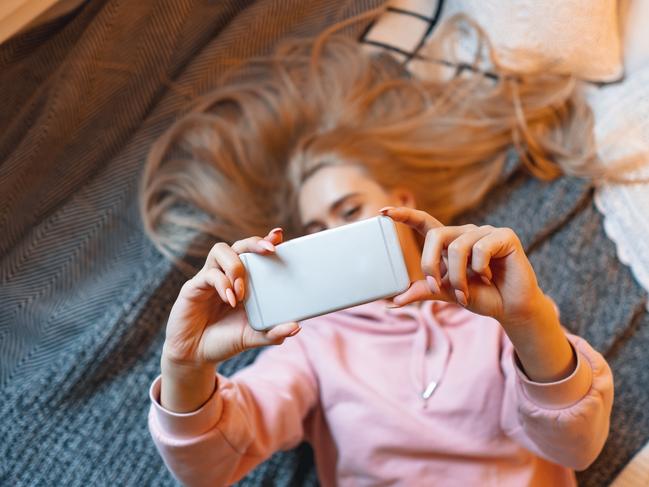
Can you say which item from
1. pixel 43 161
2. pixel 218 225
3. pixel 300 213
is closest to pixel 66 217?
pixel 43 161

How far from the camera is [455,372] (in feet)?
3.08

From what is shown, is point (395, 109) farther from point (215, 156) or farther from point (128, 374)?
point (128, 374)

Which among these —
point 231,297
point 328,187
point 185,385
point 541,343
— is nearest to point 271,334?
point 231,297

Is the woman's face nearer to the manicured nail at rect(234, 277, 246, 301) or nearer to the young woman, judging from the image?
the young woman

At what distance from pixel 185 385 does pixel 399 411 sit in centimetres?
33

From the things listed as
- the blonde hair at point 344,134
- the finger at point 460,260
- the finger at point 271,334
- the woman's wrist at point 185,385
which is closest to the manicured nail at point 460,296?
the finger at point 460,260

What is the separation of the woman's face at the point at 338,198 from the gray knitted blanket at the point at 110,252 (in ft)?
0.82

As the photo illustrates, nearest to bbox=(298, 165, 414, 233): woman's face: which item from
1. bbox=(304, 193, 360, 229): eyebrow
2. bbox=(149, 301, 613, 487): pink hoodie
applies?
bbox=(304, 193, 360, 229): eyebrow

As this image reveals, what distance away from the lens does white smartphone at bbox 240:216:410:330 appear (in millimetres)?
657

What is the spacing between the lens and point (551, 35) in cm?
110

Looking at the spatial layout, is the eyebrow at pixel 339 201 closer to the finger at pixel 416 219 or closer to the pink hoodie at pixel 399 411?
the pink hoodie at pixel 399 411

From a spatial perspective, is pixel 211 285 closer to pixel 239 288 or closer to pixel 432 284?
pixel 239 288

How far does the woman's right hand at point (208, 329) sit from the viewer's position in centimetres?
67

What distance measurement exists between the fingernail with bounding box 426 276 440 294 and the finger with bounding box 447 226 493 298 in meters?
0.02
